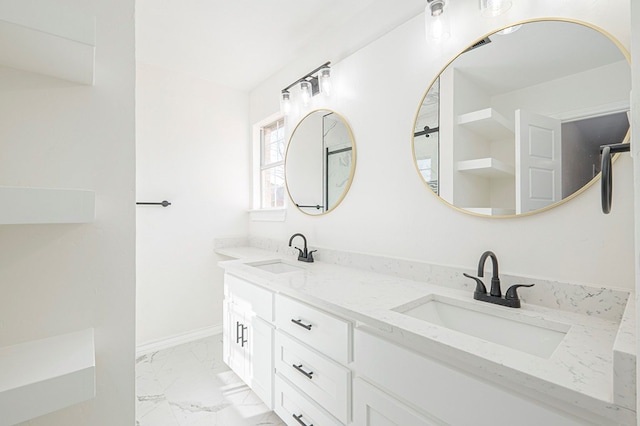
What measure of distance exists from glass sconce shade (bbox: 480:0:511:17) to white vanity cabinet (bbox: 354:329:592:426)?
54.2 inches

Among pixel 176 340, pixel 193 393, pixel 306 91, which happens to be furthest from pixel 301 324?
pixel 176 340

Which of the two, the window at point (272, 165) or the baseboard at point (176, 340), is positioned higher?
the window at point (272, 165)

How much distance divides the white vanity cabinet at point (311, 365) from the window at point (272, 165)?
1.52 meters

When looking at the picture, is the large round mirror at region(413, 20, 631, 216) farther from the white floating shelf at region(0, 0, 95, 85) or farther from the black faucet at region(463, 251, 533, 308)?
the white floating shelf at region(0, 0, 95, 85)

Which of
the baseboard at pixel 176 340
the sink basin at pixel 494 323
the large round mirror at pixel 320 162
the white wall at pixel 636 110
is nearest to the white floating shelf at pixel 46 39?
the white wall at pixel 636 110

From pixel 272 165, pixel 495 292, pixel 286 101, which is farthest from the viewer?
pixel 272 165

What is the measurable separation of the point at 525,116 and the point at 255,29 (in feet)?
6.02

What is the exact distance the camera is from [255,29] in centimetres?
208

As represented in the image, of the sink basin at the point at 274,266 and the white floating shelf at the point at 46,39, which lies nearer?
the white floating shelf at the point at 46,39

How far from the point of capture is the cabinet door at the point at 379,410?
0.89 meters

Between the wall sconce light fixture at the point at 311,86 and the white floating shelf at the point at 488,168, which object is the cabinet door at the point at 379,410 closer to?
the white floating shelf at the point at 488,168

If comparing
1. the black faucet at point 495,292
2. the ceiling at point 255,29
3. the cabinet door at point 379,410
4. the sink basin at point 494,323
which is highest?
the ceiling at point 255,29

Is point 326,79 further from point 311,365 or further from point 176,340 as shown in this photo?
point 176,340

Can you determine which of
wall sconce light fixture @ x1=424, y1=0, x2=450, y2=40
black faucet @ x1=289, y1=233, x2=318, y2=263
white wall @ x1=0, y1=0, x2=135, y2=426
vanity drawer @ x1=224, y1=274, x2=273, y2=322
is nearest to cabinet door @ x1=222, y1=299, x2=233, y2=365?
vanity drawer @ x1=224, y1=274, x2=273, y2=322
